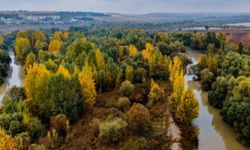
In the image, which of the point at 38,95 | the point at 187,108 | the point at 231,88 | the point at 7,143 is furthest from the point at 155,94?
the point at 7,143

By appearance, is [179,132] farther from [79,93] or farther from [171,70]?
[171,70]

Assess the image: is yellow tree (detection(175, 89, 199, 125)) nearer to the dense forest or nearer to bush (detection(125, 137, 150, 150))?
the dense forest

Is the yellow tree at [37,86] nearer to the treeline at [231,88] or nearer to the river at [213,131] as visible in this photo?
the river at [213,131]

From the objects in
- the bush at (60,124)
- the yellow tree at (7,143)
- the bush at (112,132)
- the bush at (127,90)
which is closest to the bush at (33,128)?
the bush at (60,124)

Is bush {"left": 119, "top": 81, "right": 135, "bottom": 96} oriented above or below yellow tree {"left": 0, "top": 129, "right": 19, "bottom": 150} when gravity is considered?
above

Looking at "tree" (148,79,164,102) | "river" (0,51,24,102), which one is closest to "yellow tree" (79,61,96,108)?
"tree" (148,79,164,102)

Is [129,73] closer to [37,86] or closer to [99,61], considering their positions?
[99,61]
